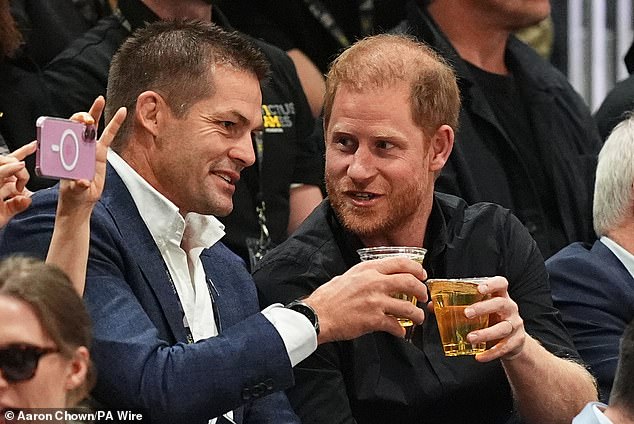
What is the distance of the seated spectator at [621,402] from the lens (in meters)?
2.79

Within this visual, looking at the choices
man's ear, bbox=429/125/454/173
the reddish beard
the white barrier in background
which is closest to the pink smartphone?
the reddish beard

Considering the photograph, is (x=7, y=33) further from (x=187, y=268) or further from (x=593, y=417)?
(x=593, y=417)

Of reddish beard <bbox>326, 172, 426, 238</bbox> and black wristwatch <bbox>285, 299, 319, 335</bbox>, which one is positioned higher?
black wristwatch <bbox>285, 299, 319, 335</bbox>

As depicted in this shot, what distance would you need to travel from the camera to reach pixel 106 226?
3244mm

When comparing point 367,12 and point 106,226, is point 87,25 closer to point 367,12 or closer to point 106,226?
point 367,12

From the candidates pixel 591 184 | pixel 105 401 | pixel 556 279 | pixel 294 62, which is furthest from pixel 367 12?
pixel 105 401

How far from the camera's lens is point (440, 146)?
397 centimetres

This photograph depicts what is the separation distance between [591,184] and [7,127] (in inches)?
85.0

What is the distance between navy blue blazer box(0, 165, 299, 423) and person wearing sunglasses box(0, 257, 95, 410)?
35cm

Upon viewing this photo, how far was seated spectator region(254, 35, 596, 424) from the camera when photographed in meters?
3.62

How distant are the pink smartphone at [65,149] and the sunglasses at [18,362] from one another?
34 cm

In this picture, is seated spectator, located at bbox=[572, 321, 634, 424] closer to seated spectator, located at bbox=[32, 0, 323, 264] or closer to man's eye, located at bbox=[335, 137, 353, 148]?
man's eye, located at bbox=[335, 137, 353, 148]

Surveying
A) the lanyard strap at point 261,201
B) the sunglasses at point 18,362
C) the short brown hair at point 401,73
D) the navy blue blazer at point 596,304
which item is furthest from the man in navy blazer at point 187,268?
the navy blue blazer at point 596,304

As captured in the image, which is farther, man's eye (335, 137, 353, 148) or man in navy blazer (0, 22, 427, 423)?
man's eye (335, 137, 353, 148)
